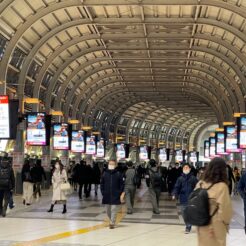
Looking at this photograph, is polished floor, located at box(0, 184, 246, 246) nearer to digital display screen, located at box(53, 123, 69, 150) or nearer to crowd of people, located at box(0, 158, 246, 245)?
crowd of people, located at box(0, 158, 246, 245)

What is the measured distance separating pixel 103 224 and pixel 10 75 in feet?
86.1

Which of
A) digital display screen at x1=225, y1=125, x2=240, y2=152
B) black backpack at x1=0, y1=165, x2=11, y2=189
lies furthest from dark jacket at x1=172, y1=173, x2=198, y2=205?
→ digital display screen at x1=225, y1=125, x2=240, y2=152

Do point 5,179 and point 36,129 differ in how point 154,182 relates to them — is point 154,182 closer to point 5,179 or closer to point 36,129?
point 5,179

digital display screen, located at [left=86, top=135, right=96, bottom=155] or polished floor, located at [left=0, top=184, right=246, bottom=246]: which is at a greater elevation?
digital display screen, located at [left=86, top=135, right=96, bottom=155]

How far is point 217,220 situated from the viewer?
6227 mm

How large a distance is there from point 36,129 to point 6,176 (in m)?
12.8

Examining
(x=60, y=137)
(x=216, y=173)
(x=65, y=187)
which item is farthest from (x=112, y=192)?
(x=60, y=137)

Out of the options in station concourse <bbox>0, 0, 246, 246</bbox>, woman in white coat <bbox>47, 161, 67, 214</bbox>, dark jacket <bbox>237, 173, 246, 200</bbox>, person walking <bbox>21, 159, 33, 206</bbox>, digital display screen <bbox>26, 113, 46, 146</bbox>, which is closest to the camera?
dark jacket <bbox>237, 173, 246, 200</bbox>

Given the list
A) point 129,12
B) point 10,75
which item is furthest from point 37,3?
point 10,75

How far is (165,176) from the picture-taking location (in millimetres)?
36188

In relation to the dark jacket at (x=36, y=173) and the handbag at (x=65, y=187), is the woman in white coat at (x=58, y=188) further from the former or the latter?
the dark jacket at (x=36, y=173)

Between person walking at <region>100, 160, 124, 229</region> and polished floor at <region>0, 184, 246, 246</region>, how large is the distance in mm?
444

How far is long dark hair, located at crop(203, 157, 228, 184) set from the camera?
6.43 metres

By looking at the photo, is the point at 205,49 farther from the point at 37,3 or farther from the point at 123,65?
the point at 37,3
